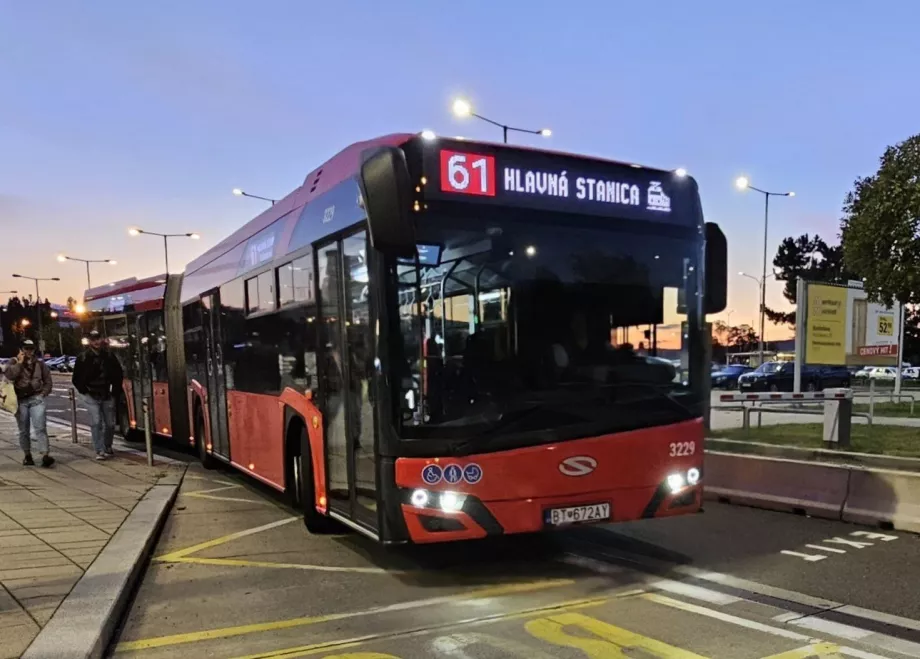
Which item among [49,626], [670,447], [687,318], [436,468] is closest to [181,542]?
[49,626]

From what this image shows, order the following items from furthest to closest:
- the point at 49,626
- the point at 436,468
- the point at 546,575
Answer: the point at 546,575, the point at 436,468, the point at 49,626

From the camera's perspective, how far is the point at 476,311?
5293 millimetres

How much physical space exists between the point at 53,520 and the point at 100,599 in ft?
9.50

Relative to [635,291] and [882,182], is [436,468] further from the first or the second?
[882,182]

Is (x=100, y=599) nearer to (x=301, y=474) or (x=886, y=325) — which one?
(x=301, y=474)

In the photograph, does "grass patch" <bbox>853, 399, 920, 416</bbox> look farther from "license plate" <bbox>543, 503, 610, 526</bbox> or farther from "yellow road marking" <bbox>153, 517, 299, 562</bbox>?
"yellow road marking" <bbox>153, 517, 299, 562</bbox>

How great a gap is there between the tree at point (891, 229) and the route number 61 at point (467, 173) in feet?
35.7

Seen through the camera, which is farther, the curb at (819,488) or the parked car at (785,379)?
the parked car at (785,379)

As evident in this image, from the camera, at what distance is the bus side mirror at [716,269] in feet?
20.6

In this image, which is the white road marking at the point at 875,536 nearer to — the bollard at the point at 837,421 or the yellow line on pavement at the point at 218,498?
the bollard at the point at 837,421

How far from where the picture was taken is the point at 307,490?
725cm

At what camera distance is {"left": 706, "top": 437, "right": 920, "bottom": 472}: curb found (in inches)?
385

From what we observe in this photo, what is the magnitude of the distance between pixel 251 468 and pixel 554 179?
564 centimetres

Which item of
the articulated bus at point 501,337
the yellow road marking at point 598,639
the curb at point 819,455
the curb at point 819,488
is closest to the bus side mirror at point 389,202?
the articulated bus at point 501,337
